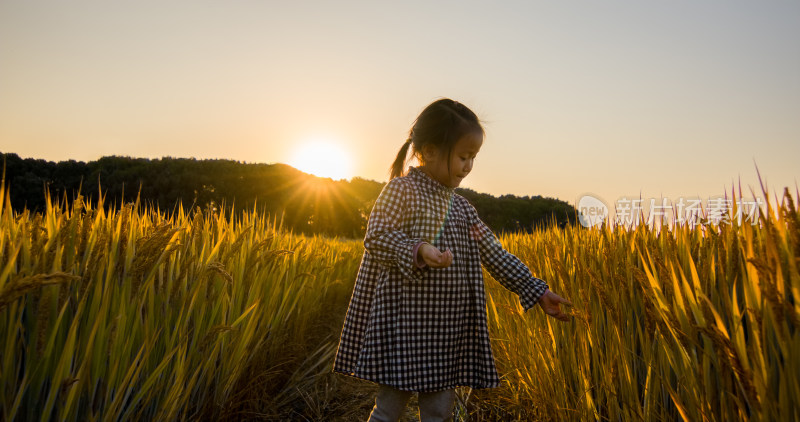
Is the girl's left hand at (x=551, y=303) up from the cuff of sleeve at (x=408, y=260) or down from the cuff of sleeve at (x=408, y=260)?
down

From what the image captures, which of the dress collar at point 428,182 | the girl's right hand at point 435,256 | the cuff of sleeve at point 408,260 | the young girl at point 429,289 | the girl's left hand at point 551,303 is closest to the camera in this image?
the girl's right hand at point 435,256

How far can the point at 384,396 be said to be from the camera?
167 centimetres

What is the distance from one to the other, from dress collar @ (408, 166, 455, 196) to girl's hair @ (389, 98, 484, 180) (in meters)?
0.10

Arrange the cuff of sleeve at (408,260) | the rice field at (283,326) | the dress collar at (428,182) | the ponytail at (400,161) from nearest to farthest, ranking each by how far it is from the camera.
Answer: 1. the rice field at (283,326)
2. the cuff of sleeve at (408,260)
3. the dress collar at (428,182)
4. the ponytail at (400,161)

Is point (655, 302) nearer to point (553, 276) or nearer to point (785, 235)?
point (785, 235)

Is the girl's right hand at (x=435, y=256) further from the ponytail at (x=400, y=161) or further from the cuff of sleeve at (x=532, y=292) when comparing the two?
the ponytail at (x=400, y=161)

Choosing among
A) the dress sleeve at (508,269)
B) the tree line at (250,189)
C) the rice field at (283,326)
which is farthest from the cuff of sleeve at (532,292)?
the tree line at (250,189)

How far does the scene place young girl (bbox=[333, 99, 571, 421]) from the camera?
5.39ft

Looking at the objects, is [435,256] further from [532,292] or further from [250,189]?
[250,189]

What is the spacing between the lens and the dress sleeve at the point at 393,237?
5.12 ft

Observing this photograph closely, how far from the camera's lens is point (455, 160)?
183cm

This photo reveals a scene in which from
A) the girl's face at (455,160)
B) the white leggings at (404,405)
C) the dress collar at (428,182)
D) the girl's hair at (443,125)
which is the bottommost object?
the white leggings at (404,405)

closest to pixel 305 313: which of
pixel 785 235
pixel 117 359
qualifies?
pixel 117 359

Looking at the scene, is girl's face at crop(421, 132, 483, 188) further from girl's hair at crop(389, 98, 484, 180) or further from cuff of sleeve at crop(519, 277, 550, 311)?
cuff of sleeve at crop(519, 277, 550, 311)
